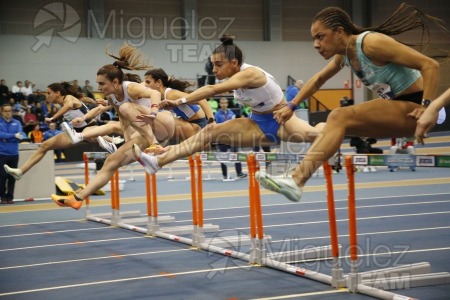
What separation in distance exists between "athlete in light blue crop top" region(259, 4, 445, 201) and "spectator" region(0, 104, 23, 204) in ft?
33.0

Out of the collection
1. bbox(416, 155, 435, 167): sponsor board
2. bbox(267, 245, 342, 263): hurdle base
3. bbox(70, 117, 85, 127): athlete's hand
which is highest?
bbox(70, 117, 85, 127): athlete's hand

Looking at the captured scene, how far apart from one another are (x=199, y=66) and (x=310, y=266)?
2211 centimetres

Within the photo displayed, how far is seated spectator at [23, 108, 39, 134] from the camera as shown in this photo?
21.3 m

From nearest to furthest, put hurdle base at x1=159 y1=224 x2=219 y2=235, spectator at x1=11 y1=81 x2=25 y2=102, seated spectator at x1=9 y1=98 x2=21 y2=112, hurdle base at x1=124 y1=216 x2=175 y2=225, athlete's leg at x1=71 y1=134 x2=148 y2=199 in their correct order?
A: athlete's leg at x1=71 y1=134 x2=148 y2=199 < hurdle base at x1=159 y1=224 x2=219 y2=235 < hurdle base at x1=124 y1=216 x2=175 y2=225 < seated spectator at x1=9 y1=98 x2=21 y2=112 < spectator at x1=11 y1=81 x2=25 y2=102

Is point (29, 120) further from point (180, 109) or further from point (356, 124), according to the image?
point (356, 124)

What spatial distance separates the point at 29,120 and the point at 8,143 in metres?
8.34

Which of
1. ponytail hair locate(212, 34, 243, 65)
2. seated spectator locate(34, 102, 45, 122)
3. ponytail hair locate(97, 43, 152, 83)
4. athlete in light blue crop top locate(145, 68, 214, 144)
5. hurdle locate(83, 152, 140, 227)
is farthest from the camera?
seated spectator locate(34, 102, 45, 122)

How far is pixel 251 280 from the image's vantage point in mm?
6543

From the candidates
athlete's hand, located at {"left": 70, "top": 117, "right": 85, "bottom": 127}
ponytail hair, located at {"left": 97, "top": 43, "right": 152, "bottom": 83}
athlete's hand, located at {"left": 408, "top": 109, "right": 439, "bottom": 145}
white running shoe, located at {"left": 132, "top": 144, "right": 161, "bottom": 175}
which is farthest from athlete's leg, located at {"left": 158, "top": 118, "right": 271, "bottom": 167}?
athlete's hand, located at {"left": 70, "top": 117, "right": 85, "bottom": 127}

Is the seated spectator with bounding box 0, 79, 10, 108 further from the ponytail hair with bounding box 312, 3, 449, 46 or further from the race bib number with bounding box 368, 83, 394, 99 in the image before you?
the race bib number with bounding box 368, 83, 394, 99

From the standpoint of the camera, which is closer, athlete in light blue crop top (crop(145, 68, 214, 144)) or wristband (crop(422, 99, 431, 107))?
wristband (crop(422, 99, 431, 107))

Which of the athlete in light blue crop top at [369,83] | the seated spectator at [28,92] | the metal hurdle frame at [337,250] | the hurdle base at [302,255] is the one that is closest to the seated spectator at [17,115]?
the seated spectator at [28,92]

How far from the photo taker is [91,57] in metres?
27.0

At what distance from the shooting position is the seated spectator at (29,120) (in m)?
21.3
